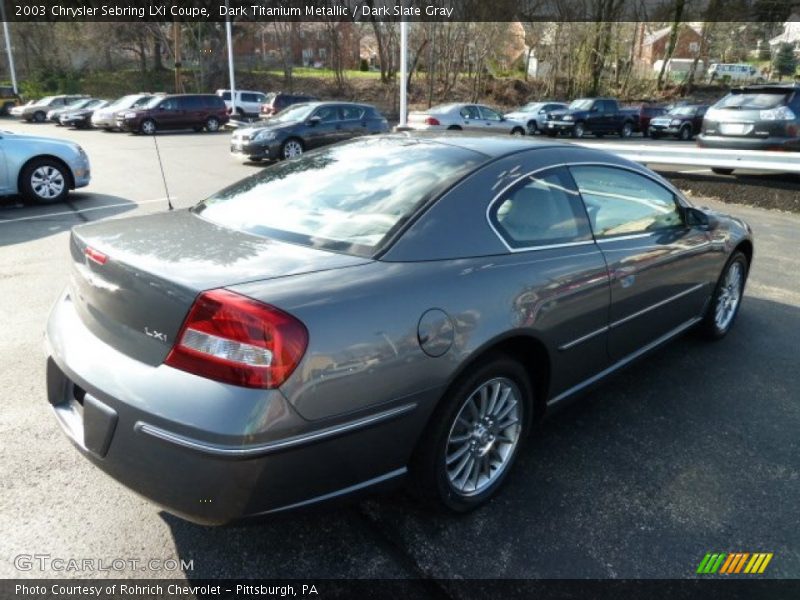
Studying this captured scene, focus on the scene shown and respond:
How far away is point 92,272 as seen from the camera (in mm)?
2436

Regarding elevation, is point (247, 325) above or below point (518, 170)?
below

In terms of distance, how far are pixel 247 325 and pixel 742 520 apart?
2.31 metres

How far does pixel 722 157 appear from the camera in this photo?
34.1 ft

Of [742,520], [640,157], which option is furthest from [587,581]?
[640,157]

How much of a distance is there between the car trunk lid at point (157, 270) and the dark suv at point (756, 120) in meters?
10.8

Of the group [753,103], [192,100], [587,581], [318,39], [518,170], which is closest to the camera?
[587,581]

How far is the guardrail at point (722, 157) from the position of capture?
962 cm

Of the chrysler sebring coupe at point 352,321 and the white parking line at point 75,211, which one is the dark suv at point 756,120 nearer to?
the chrysler sebring coupe at point 352,321

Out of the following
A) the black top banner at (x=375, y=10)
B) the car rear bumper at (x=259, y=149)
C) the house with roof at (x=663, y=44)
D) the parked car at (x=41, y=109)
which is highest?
the black top banner at (x=375, y=10)

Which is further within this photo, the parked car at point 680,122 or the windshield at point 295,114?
the parked car at point 680,122

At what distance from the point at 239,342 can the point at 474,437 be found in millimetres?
1202

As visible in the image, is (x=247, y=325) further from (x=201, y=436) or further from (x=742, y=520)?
(x=742, y=520)

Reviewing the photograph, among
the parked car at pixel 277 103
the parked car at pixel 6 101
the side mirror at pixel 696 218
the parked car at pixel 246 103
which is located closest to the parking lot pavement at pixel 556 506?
the side mirror at pixel 696 218

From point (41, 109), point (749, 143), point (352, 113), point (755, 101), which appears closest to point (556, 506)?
point (749, 143)
